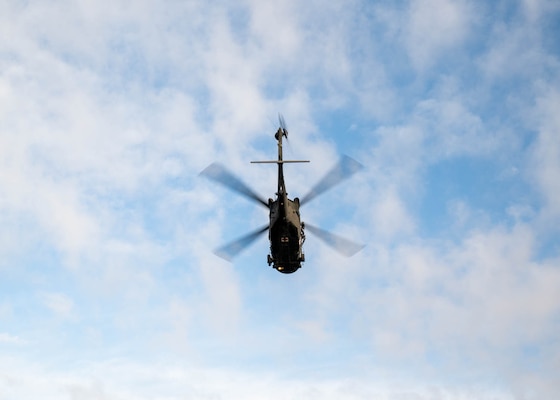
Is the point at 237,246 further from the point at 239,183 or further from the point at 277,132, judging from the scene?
the point at 277,132

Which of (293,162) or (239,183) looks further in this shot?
(239,183)

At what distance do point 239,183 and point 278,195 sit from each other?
6069mm

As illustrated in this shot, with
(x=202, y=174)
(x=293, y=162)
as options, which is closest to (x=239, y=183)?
(x=202, y=174)

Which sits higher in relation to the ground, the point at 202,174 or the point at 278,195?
the point at 202,174

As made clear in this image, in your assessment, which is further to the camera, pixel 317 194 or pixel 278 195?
pixel 317 194

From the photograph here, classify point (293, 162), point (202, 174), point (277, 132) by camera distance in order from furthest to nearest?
point (277, 132) < point (202, 174) < point (293, 162)

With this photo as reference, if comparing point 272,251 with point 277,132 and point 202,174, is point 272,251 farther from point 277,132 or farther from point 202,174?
point 277,132

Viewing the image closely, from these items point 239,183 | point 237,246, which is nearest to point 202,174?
point 239,183

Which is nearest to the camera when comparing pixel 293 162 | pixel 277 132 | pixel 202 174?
pixel 293 162

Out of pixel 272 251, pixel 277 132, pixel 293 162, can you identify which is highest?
pixel 277 132

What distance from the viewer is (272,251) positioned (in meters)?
54.8

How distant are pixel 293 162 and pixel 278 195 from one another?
3.48m

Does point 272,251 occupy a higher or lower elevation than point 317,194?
lower

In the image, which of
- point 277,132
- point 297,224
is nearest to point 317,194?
point 297,224
